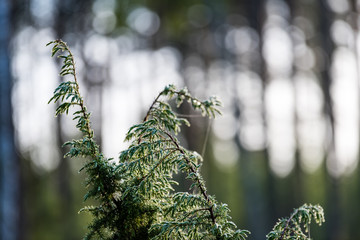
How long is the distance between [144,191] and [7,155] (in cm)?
654

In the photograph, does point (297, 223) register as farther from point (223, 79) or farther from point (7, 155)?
point (223, 79)

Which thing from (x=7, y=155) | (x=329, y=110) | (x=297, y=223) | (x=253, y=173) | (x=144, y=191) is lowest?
(x=297, y=223)

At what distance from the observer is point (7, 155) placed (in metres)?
7.18

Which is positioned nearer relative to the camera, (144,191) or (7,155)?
(144,191)

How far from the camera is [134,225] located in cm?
144

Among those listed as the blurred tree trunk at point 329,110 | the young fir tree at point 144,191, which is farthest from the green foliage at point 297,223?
the blurred tree trunk at point 329,110

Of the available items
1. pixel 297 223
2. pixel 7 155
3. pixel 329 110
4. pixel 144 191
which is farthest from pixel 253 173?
pixel 144 191

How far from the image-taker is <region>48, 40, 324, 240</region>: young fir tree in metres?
1.40

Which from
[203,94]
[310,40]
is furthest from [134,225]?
[203,94]

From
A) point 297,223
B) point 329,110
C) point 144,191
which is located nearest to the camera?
point 144,191

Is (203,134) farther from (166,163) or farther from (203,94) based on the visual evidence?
(166,163)

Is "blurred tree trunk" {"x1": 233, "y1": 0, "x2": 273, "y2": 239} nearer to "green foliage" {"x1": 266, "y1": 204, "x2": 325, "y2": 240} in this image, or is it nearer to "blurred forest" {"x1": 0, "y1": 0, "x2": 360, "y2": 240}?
"blurred forest" {"x1": 0, "y1": 0, "x2": 360, "y2": 240}

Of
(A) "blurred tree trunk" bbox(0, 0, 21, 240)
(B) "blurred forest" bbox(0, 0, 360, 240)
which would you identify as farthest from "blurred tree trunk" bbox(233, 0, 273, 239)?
(A) "blurred tree trunk" bbox(0, 0, 21, 240)

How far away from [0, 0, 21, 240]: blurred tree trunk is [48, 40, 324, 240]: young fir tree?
6.20 metres
